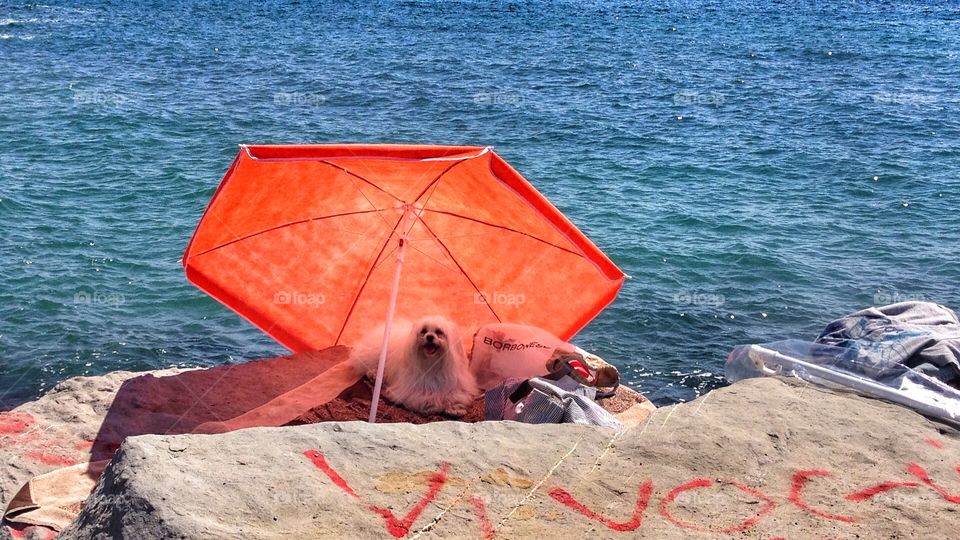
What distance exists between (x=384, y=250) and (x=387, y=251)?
3 cm

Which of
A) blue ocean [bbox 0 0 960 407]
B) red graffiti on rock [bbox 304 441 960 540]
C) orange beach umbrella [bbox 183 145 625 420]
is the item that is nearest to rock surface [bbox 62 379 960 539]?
red graffiti on rock [bbox 304 441 960 540]

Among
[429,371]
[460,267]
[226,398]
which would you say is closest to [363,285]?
[460,267]

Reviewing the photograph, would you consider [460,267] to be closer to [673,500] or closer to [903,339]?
[903,339]

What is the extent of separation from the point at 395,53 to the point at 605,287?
21.3 meters

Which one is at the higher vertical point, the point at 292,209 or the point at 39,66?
the point at 292,209

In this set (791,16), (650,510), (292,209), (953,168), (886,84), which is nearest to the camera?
(650,510)

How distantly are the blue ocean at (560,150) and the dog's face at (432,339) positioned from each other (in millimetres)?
2846

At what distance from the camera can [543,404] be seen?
7.06m

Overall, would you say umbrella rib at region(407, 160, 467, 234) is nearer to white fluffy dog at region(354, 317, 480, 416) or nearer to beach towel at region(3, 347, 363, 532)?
white fluffy dog at region(354, 317, 480, 416)

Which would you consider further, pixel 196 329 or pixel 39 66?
pixel 39 66

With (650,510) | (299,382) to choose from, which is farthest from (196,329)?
(650,510)

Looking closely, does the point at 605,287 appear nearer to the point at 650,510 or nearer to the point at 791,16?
the point at 650,510

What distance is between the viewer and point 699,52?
98.3 ft

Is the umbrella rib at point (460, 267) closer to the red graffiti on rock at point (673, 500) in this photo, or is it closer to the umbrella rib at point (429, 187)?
the umbrella rib at point (429, 187)
